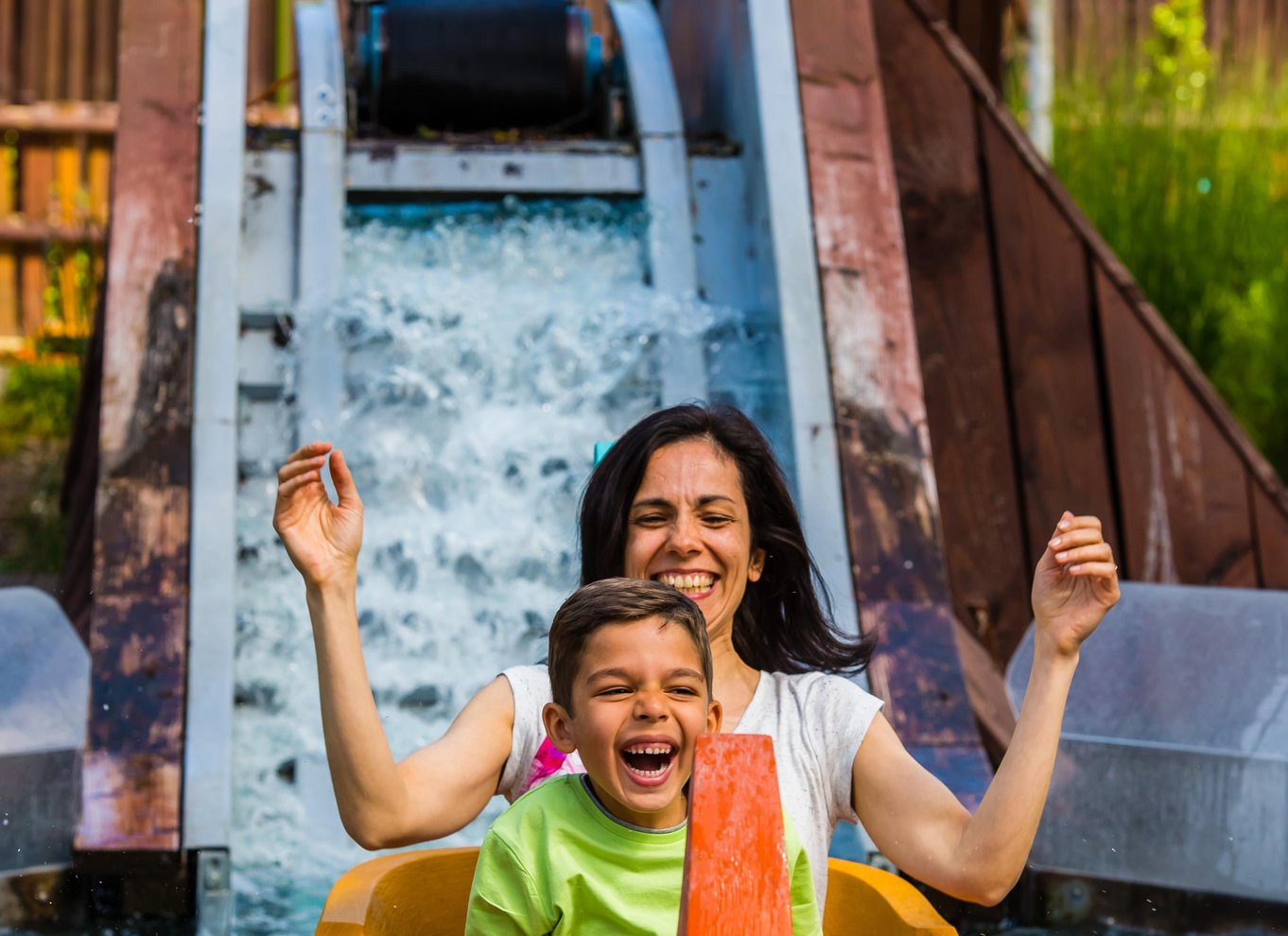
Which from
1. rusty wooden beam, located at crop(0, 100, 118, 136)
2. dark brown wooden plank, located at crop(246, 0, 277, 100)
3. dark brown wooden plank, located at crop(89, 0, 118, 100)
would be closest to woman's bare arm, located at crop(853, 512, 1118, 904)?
dark brown wooden plank, located at crop(246, 0, 277, 100)

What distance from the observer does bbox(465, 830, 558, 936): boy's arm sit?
1.52 m

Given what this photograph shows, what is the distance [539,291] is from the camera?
4.00 metres

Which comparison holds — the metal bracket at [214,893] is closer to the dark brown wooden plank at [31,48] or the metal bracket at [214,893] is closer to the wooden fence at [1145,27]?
the wooden fence at [1145,27]

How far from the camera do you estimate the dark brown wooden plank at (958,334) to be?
4.02 m

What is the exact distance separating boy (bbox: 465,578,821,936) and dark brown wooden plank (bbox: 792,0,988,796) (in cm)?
131

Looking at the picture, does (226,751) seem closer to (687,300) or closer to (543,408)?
(543,408)

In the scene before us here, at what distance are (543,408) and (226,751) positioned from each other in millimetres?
1220

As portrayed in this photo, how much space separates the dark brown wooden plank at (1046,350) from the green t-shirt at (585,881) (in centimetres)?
268

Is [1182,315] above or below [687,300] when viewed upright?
above

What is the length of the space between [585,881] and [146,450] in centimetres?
190

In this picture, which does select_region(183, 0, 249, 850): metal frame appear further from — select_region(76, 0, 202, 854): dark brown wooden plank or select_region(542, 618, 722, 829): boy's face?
select_region(542, 618, 722, 829): boy's face

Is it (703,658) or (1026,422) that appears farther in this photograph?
(1026,422)

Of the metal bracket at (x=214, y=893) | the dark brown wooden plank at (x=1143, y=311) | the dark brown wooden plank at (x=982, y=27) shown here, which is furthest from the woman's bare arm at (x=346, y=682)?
the dark brown wooden plank at (x=982, y=27)

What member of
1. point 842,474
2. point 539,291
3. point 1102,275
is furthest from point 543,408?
point 1102,275
